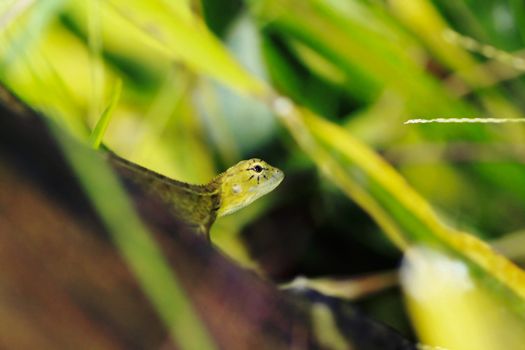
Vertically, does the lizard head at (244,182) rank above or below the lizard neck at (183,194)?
below

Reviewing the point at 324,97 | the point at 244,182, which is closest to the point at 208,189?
the point at 244,182

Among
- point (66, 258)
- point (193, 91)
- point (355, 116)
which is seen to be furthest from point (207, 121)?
point (66, 258)

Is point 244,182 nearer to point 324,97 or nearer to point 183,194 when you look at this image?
point 183,194

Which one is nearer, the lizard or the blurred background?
the lizard

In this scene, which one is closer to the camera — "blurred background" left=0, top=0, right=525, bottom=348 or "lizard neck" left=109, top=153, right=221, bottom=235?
"lizard neck" left=109, top=153, right=221, bottom=235

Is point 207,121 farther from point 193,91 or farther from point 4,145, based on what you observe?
point 4,145

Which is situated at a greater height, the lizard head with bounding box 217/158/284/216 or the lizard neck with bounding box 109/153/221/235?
the lizard neck with bounding box 109/153/221/235

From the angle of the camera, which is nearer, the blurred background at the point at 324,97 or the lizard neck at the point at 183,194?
the lizard neck at the point at 183,194
